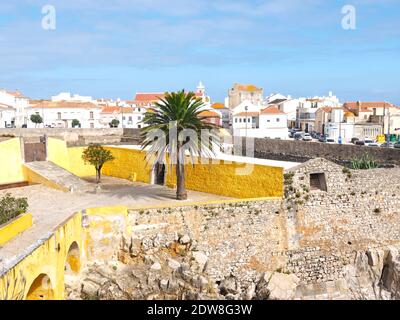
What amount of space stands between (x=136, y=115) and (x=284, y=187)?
1937 inches

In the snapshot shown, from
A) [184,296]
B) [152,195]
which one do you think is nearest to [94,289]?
[184,296]

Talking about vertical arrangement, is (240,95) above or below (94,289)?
above

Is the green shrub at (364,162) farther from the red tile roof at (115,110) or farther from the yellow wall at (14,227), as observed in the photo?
the red tile roof at (115,110)

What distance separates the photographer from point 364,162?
25.2m

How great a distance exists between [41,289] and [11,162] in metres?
14.0

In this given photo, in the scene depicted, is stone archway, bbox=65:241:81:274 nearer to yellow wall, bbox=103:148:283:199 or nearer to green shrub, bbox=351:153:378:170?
yellow wall, bbox=103:148:283:199

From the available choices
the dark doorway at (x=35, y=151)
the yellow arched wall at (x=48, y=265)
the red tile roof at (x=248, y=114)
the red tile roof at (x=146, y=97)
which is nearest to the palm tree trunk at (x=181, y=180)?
the yellow arched wall at (x=48, y=265)

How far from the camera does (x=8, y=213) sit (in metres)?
14.9

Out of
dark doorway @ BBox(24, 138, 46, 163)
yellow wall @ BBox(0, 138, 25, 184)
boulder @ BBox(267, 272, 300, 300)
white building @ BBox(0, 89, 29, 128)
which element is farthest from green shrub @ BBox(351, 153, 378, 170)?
white building @ BBox(0, 89, 29, 128)

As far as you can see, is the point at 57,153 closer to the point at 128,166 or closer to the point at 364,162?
the point at 128,166

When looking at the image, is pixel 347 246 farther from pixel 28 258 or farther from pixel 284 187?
pixel 28 258

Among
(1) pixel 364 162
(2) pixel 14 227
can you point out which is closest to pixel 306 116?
(1) pixel 364 162

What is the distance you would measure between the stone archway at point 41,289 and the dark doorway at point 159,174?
1378 cm

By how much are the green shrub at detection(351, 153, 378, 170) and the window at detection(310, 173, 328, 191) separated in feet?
20.7
